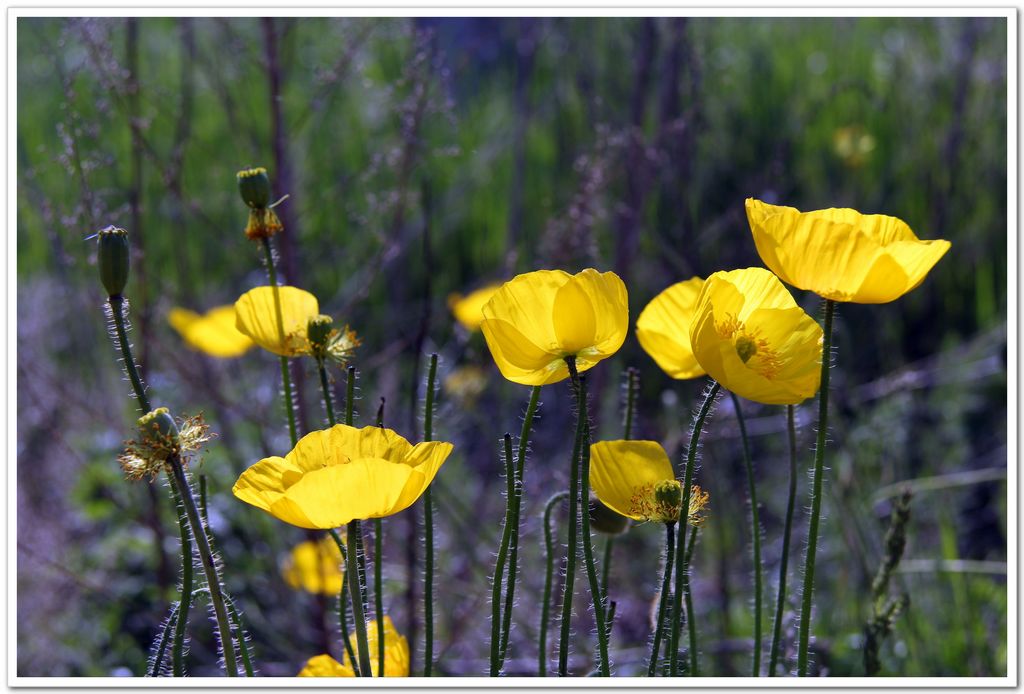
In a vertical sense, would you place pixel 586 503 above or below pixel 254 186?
below

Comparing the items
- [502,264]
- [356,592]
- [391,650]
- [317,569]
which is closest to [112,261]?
[356,592]

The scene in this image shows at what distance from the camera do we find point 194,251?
2.61 m

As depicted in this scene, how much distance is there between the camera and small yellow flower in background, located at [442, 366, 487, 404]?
1838 mm

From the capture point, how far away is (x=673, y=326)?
2.92 feet

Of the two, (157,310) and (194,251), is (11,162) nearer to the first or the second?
(157,310)

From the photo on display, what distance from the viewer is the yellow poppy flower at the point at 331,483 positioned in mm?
689

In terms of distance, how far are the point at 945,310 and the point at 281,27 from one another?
154cm

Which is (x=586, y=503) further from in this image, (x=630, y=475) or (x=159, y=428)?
(x=159, y=428)

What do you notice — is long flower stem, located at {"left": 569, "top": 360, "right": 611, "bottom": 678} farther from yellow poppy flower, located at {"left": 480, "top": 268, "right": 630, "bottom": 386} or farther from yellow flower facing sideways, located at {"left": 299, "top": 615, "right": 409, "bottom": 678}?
yellow flower facing sideways, located at {"left": 299, "top": 615, "right": 409, "bottom": 678}

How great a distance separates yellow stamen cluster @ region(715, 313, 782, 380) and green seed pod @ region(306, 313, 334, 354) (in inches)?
12.0

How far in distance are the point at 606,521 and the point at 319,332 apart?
28 centimetres

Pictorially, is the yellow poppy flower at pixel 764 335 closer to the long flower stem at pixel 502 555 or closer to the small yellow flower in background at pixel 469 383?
the long flower stem at pixel 502 555

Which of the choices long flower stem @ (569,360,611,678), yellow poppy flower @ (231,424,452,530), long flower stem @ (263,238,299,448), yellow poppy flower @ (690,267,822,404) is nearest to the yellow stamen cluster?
yellow poppy flower @ (690,267,822,404)

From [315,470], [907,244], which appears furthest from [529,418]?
[907,244]
